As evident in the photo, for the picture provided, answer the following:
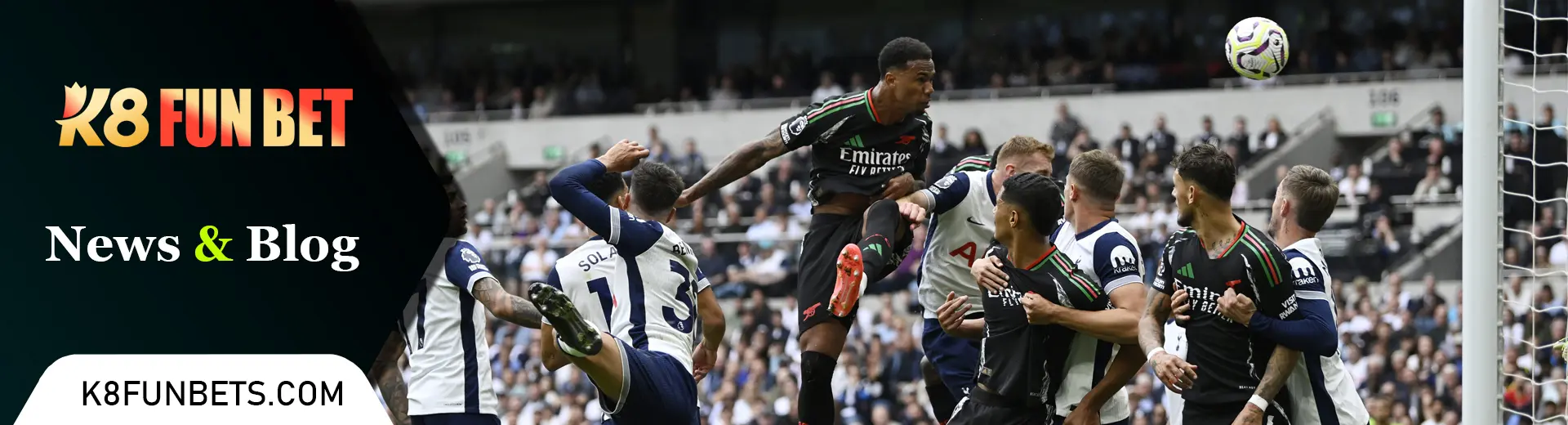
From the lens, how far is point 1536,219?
1784 centimetres

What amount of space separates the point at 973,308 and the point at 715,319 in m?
1.35

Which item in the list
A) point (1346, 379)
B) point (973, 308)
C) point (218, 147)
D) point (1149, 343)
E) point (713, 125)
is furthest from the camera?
point (713, 125)

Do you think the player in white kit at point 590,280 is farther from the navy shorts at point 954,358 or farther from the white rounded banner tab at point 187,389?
the white rounded banner tab at point 187,389

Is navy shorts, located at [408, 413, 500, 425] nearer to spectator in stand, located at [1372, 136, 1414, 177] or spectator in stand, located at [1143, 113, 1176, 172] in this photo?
spectator in stand, located at [1372, 136, 1414, 177]

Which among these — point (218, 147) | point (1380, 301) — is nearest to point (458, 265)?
point (218, 147)

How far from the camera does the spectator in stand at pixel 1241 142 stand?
71.6ft

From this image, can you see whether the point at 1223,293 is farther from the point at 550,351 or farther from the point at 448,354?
the point at 448,354

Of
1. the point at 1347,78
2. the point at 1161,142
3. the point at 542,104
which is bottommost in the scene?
the point at 1161,142

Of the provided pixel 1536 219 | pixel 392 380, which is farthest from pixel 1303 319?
pixel 1536 219

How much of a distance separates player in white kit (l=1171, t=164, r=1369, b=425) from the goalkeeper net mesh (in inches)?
229

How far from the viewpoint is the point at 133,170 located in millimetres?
15000

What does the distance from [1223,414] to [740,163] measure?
271 cm

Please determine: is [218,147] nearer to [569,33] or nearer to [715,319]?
[715,319]
